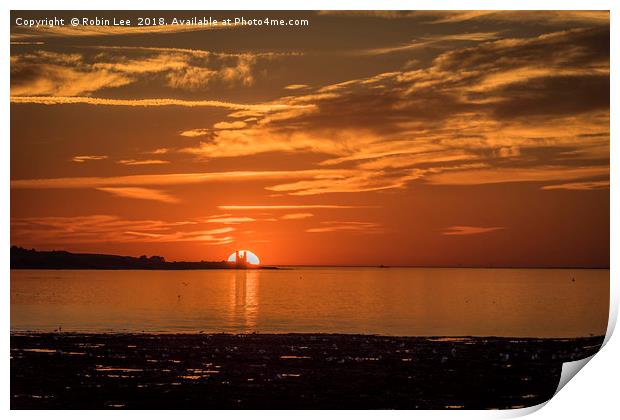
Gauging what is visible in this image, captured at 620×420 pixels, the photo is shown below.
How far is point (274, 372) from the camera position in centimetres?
727

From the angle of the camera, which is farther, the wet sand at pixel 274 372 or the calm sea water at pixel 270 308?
the calm sea water at pixel 270 308

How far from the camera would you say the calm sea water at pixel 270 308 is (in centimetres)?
974

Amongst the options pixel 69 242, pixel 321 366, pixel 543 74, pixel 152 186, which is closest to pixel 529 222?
pixel 543 74

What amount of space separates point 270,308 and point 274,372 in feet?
27.8

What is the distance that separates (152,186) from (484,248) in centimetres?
304

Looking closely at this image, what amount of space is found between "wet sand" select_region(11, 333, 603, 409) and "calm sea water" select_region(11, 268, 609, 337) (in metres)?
0.72

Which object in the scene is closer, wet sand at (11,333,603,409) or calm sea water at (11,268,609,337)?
wet sand at (11,333,603,409)

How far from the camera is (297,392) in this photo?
6812 millimetres

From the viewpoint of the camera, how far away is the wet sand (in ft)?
21.7

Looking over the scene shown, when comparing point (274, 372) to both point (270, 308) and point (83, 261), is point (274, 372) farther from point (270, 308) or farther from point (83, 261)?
point (270, 308)

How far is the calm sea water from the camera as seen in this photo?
32.0 ft

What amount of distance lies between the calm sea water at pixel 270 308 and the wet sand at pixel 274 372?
72cm

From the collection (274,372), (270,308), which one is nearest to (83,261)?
(274,372)
